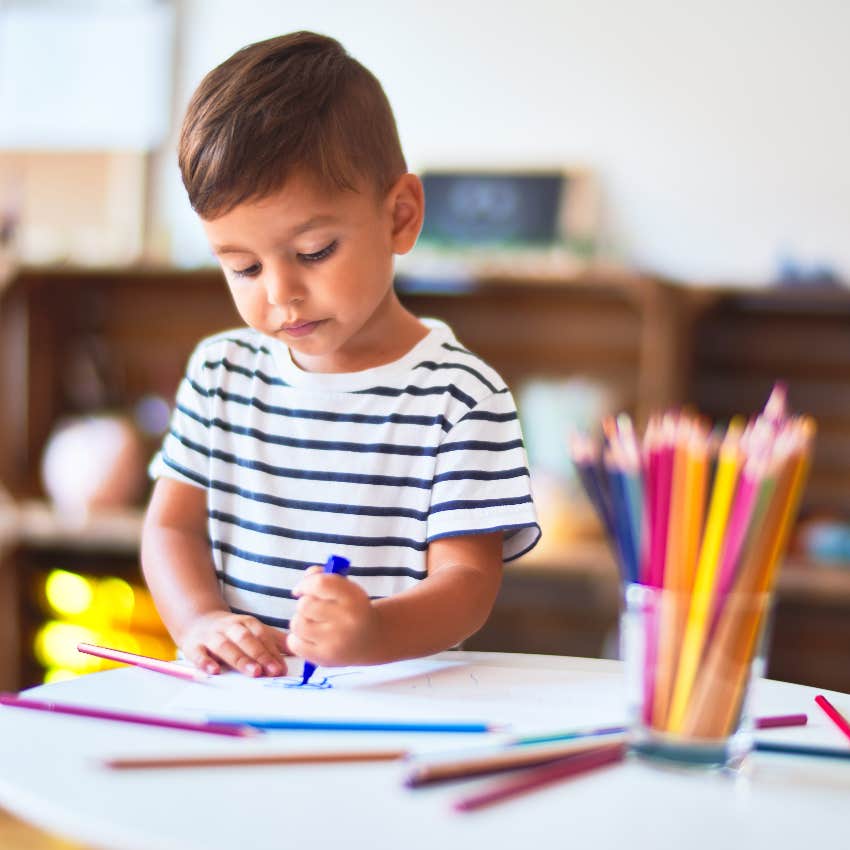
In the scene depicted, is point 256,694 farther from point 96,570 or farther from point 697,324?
point 96,570

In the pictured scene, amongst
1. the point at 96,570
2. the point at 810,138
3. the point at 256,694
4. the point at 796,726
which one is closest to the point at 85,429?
the point at 96,570

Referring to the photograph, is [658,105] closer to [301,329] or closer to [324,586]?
[301,329]

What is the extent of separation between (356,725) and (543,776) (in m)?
0.11

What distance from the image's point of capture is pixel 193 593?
0.82 m

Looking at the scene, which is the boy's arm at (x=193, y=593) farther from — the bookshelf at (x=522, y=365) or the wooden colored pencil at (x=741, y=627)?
the bookshelf at (x=522, y=365)

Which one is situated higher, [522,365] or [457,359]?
[457,359]

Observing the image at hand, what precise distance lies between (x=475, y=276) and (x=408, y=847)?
161 cm

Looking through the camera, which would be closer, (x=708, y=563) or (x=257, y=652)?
(x=708, y=563)

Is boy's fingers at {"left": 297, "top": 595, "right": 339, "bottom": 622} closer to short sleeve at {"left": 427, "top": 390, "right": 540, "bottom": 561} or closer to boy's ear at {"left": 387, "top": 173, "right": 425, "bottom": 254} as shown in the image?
short sleeve at {"left": 427, "top": 390, "right": 540, "bottom": 561}

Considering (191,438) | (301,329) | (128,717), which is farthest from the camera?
(191,438)

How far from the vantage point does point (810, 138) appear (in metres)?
2.07

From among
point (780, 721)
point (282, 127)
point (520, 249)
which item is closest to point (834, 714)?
point (780, 721)

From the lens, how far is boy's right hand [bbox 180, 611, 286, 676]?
0.69 meters

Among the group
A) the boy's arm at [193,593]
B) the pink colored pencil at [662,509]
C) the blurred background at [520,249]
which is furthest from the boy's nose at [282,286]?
the blurred background at [520,249]
